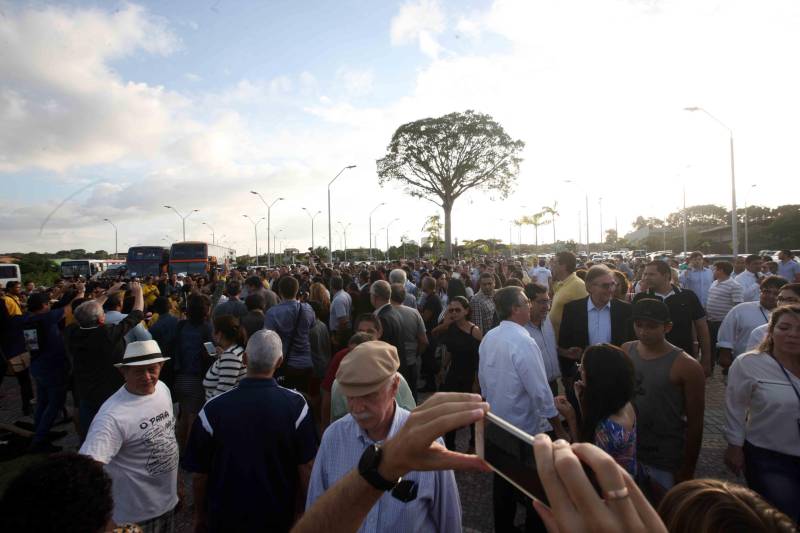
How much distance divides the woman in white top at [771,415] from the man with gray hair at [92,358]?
532 centimetres

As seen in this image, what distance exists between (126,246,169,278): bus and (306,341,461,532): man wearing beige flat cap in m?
28.4

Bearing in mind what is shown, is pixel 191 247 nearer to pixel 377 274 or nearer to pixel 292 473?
pixel 377 274

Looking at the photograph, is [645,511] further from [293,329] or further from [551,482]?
[293,329]

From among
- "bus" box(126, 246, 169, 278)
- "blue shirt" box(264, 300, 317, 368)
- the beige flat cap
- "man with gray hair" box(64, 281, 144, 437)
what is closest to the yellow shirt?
"blue shirt" box(264, 300, 317, 368)

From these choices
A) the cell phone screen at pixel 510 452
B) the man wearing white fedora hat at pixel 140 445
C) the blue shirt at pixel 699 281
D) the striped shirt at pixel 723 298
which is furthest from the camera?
the blue shirt at pixel 699 281

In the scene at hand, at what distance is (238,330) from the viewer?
429 cm

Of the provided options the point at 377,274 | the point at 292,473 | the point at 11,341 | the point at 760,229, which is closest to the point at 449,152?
the point at 377,274

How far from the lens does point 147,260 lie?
2731 centimetres

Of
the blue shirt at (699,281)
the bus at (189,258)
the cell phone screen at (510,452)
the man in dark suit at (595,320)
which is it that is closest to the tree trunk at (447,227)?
the bus at (189,258)

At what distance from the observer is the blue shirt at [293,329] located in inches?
211

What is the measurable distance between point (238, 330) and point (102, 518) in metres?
2.96

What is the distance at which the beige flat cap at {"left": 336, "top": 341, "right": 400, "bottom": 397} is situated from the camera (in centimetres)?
176

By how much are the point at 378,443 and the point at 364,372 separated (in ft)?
1.04

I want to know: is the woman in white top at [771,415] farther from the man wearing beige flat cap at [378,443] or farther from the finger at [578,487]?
the finger at [578,487]
